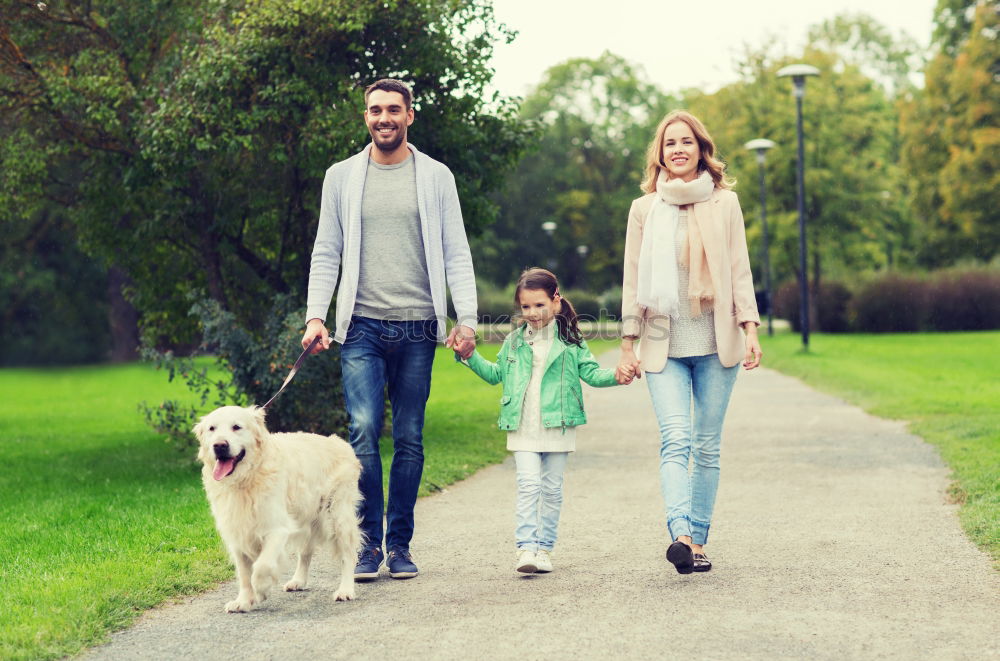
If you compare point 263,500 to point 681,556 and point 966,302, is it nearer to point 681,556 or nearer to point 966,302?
point 681,556

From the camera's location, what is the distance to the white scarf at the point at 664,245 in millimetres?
5441

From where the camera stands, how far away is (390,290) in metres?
5.49

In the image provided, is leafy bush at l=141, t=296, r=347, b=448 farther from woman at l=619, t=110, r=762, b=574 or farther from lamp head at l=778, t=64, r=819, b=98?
lamp head at l=778, t=64, r=819, b=98

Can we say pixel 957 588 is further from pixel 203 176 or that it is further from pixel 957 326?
pixel 957 326

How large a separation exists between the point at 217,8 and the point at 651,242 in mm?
7915

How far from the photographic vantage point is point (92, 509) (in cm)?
894

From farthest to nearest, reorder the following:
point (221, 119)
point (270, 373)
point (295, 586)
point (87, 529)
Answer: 1. point (221, 119)
2. point (270, 373)
3. point (87, 529)
4. point (295, 586)

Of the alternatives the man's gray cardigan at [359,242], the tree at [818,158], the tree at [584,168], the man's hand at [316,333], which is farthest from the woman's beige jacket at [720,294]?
the tree at [584,168]

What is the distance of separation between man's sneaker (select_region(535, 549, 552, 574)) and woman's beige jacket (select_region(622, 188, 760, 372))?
3.42ft

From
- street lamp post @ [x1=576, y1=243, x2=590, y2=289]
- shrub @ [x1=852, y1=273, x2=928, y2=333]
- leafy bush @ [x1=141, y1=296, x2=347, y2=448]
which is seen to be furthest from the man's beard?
street lamp post @ [x1=576, y1=243, x2=590, y2=289]

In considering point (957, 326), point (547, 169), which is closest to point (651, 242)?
point (957, 326)

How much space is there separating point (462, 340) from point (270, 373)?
17.8 ft

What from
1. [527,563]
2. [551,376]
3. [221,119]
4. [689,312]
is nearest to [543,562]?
[527,563]

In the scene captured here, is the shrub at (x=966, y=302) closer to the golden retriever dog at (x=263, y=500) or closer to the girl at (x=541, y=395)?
the girl at (x=541, y=395)
